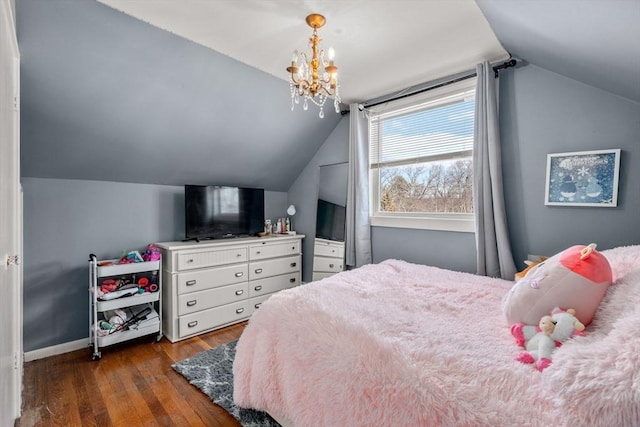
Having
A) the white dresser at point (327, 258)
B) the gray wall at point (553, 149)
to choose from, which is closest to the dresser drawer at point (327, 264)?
the white dresser at point (327, 258)

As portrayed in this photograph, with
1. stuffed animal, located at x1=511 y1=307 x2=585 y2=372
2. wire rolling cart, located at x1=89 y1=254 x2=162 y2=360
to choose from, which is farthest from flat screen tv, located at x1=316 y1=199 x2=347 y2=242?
stuffed animal, located at x1=511 y1=307 x2=585 y2=372

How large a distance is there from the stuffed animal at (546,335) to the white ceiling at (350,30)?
1.72m

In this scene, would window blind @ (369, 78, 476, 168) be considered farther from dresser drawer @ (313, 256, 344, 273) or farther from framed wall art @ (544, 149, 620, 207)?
dresser drawer @ (313, 256, 344, 273)

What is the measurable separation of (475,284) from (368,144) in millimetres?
1883

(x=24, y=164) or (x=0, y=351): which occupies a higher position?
(x=24, y=164)

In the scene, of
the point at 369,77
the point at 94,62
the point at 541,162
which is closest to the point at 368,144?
the point at 369,77

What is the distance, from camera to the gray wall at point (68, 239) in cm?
244

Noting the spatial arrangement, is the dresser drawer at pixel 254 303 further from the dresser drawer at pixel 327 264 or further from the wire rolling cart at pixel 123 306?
the wire rolling cart at pixel 123 306

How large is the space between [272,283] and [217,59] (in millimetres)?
2409

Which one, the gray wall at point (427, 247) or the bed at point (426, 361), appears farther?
the gray wall at point (427, 247)

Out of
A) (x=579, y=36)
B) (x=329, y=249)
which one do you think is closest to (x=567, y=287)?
(x=579, y=36)

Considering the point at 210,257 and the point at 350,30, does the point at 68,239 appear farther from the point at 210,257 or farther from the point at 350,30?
the point at 350,30

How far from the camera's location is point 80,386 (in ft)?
6.75

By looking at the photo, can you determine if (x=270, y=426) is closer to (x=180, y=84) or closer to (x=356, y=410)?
(x=356, y=410)
